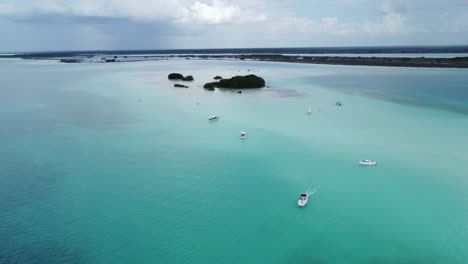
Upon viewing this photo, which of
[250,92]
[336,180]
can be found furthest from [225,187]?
[250,92]

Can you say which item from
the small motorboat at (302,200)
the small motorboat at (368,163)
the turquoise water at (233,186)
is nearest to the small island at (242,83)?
the turquoise water at (233,186)

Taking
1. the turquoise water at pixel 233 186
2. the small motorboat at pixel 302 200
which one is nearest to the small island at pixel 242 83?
the turquoise water at pixel 233 186

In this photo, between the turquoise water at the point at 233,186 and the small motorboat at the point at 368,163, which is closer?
the turquoise water at the point at 233,186

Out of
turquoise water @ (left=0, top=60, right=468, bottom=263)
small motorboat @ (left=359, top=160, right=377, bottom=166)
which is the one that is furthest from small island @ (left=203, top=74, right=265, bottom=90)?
small motorboat @ (left=359, top=160, right=377, bottom=166)

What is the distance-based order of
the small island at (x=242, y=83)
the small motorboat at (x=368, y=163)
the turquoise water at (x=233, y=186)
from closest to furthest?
the turquoise water at (x=233, y=186) < the small motorboat at (x=368, y=163) < the small island at (x=242, y=83)

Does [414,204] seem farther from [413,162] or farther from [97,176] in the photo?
[97,176]

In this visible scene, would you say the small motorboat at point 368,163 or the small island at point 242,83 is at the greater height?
the small island at point 242,83

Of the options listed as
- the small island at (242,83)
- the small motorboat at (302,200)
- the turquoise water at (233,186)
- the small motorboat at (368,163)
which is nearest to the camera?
the turquoise water at (233,186)

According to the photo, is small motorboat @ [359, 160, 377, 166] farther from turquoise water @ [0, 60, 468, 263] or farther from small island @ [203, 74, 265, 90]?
small island @ [203, 74, 265, 90]

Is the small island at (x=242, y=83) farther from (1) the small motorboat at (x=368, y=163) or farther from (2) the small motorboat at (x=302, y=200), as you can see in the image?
(2) the small motorboat at (x=302, y=200)

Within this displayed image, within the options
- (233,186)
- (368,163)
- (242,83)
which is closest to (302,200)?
(233,186)
